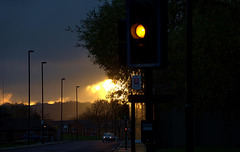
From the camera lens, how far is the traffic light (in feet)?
17.1

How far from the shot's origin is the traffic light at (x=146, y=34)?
522 cm

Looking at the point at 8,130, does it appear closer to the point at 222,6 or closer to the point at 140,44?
the point at 222,6

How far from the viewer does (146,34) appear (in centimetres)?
530

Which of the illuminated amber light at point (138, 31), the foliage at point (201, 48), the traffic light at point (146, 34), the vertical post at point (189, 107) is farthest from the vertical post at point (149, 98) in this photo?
the foliage at point (201, 48)

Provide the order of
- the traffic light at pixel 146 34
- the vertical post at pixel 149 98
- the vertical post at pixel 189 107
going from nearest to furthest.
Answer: the traffic light at pixel 146 34 < the vertical post at pixel 149 98 < the vertical post at pixel 189 107

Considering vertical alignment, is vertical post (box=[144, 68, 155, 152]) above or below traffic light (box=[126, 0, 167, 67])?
below

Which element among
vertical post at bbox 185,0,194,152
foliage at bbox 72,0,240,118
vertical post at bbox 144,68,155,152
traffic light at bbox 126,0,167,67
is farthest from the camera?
foliage at bbox 72,0,240,118

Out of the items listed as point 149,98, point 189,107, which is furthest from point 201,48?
point 149,98

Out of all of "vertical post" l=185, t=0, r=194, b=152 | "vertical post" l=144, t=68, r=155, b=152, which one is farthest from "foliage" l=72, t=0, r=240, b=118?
"vertical post" l=144, t=68, r=155, b=152

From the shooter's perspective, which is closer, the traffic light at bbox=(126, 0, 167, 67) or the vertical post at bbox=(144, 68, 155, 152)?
the traffic light at bbox=(126, 0, 167, 67)

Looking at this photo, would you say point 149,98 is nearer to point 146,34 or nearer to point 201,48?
point 146,34

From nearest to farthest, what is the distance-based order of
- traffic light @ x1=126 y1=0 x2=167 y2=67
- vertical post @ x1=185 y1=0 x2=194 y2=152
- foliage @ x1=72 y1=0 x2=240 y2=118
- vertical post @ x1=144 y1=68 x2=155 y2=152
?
traffic light @ x1=126 y1=0 x2=167 y2=67, vertical post @ x1=144 y1=68 x2=155 y2=152, vertical post @ x1=185 y1=0 x2=194 y2=152, foliage @ x1=72 y1=0 x2=240 y2=118

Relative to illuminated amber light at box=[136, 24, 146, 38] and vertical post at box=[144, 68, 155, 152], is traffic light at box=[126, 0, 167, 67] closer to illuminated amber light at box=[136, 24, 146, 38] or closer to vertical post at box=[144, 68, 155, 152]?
illuminated amber light at box=[136, 24, 146, 38]

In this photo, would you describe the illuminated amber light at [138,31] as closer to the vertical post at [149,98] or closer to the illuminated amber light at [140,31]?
the illuminated amber light at [140,31]
